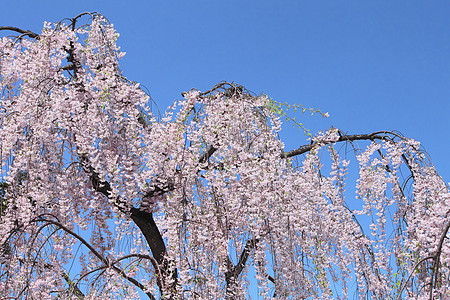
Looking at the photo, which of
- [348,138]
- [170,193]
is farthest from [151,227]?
[348,138]

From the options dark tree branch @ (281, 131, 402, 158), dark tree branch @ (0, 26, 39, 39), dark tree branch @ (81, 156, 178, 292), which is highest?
dark tree branch @ (0, 26, 39, 39)

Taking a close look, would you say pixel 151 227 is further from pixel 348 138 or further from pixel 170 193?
pixel 348 138

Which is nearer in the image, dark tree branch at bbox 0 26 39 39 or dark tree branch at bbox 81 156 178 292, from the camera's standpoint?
dark tree branch at bbox 81 156 178 292

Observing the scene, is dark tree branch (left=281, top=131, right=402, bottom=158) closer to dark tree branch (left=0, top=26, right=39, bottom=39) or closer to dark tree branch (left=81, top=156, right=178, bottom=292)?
dark tree branch (left=81, top=156, right=178, bottom=292)

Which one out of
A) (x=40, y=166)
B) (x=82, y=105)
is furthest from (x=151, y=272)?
(x=82, y=105)

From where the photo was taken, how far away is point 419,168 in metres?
3.99

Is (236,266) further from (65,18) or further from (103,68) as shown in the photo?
(65,18)

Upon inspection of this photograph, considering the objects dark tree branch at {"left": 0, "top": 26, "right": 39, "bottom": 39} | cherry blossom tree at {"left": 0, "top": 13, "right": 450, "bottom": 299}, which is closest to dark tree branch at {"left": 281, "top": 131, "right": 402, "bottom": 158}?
cherry blossom tree at {"left": 0, "top": 13, "right": 450, "bottom": 299}

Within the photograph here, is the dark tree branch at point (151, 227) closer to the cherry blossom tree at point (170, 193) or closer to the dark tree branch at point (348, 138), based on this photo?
the cherry blossom tree at point (170, 193)

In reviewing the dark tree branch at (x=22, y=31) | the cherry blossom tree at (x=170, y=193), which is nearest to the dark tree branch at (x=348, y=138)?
the cherry blossom tree at (x=170, y=193)

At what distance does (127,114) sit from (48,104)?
721mm

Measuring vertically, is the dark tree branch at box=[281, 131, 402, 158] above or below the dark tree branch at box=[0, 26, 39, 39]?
below

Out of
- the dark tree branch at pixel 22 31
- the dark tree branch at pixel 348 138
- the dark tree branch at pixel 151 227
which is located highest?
the dark tree branch at pixel 22 31

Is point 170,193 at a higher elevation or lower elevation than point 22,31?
lower
